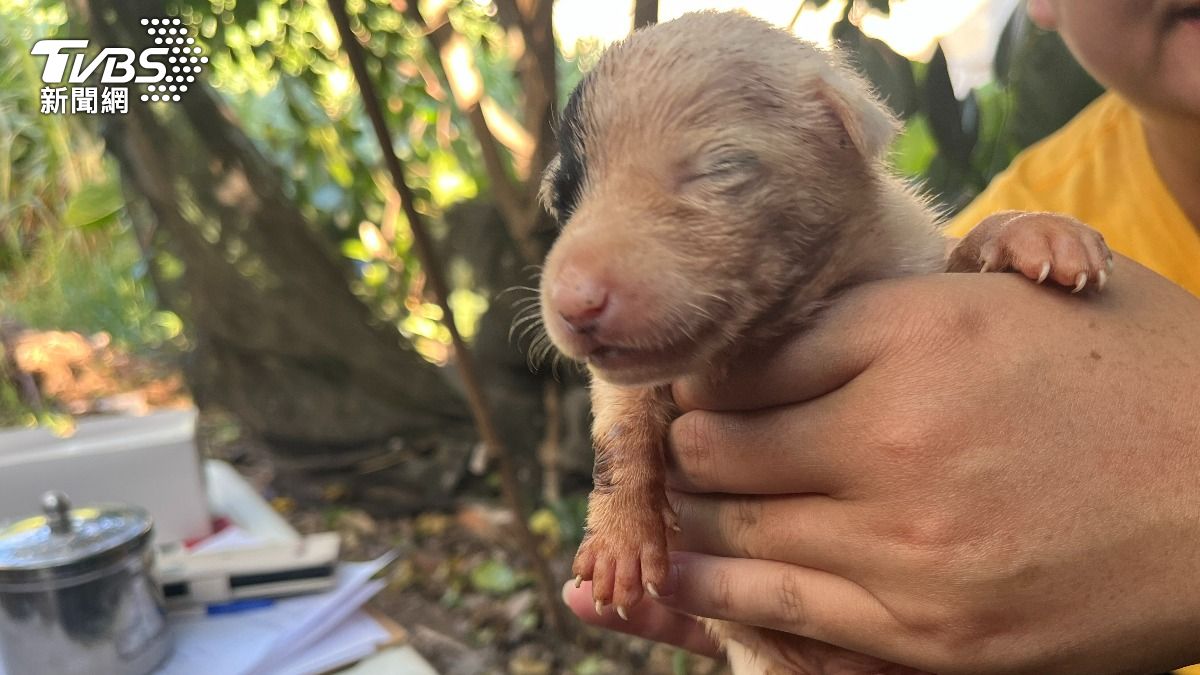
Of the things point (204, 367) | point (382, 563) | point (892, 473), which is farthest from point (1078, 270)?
point (204, 367)

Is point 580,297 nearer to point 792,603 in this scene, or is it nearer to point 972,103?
point 792,603

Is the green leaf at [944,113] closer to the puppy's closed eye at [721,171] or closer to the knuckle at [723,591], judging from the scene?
the puppy's closed eye at [721,171]

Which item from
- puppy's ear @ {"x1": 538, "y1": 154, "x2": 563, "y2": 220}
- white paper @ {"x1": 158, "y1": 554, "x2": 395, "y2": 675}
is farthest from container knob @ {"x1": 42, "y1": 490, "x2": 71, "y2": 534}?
puppy's ear @ {"x1": 538, "y1": 154, "x2": 563, "y2": 220}

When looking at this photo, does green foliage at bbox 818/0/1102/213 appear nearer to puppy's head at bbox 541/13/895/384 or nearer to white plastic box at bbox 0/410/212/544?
puppy's head at bbox 541/13/895/384

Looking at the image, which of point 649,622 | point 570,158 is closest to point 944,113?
point 570,158

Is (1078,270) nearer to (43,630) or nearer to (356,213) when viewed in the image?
(43,630)

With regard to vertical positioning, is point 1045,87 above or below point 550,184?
above
